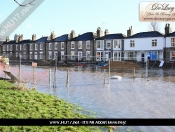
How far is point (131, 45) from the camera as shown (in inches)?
1522

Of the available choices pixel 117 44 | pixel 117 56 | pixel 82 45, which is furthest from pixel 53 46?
pixel 117 44

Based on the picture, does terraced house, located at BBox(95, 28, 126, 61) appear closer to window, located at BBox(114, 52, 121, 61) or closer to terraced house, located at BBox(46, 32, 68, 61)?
window, located at BBox(114, 52, 121, 61)

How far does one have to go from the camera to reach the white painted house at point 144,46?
35609 mm

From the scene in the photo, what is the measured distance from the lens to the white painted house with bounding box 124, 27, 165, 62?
35609 millimetres

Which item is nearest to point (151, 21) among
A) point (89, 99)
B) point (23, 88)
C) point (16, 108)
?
point (16, 108)

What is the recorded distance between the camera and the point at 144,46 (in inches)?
1457

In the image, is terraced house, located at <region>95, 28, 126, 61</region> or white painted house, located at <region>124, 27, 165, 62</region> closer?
white painted house, located at <region>124, 27, 165, 62</region>

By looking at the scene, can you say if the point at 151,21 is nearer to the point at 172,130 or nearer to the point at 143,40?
the point at 172,130

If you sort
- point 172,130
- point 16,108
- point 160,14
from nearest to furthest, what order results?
point 160,14 < point 172,130 < point 16,108

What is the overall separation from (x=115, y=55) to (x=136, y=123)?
38.0 metres

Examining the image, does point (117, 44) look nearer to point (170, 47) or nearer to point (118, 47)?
point (118, 47)

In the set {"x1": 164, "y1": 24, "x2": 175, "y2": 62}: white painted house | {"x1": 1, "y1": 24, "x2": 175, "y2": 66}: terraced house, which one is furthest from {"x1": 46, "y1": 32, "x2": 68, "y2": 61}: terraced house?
{"x1": 164, "y1": 24, "x2": 175, "y2": 62}: white painted house

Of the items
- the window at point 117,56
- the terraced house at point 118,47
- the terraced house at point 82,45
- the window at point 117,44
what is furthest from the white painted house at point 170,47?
the terraced house at point 82,45

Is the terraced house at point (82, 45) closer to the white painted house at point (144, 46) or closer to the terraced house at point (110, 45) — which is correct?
the terraced house at point (110, 45)
